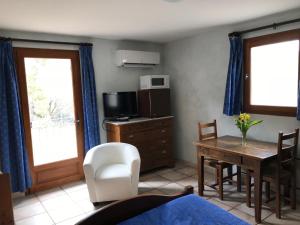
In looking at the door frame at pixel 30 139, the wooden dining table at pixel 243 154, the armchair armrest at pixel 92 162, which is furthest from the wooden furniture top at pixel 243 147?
the door frame at pixel 30 139

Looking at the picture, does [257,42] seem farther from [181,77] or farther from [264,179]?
[264,179]

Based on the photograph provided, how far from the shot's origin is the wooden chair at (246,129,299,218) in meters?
2.54

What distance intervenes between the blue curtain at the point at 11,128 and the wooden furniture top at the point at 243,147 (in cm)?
248

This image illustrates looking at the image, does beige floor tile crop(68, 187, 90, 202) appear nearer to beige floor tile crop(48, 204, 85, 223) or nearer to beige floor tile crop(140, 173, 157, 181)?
beige floor tile crop(48, 204, 85, 223)

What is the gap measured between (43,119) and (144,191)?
188 centimetres

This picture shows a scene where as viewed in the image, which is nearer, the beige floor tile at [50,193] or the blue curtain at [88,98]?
the beige floor tile at [50,193]

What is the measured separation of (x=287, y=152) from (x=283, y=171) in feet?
0.79

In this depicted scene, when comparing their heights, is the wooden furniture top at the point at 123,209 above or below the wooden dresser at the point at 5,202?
above

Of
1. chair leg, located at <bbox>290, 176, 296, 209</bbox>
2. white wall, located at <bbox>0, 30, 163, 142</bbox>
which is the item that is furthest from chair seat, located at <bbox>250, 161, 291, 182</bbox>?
white wall, located at <bbox>0, 30, 163, 142</bbox>

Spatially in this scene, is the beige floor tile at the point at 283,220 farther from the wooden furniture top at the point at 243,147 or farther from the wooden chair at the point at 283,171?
the wooden furniture top at the point at 243,147

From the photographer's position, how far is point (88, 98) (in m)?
3.91

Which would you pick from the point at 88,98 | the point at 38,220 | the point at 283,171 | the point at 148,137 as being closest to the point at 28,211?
the point at 38,220

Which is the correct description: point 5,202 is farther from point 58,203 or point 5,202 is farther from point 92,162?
point 92,162

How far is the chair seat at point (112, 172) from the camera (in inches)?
118
